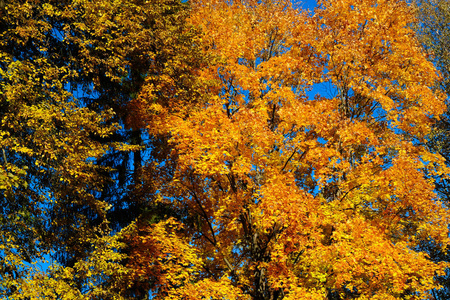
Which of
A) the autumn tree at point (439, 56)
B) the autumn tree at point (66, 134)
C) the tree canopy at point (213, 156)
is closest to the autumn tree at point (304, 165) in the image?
the tree canopy at point (213, 156)

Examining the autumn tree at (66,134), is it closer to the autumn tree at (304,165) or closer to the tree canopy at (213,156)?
the tree canopy at (213,156)

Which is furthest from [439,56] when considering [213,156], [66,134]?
[66,134]

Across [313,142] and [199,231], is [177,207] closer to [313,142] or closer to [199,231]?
[199,231]

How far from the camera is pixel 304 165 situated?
49.0ft

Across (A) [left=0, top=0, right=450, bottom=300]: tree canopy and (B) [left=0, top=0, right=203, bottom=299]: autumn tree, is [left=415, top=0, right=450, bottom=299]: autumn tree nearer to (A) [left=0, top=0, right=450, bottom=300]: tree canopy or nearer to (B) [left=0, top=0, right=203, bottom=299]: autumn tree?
(A) [left=0, top=0, right=450, bottom=300]: tree canopy

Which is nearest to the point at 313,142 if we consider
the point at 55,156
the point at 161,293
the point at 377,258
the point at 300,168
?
the point at 300,168

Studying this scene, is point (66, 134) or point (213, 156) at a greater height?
point (66, 134)

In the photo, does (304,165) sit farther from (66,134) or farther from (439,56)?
(439,56)

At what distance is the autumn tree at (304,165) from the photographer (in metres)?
12.4

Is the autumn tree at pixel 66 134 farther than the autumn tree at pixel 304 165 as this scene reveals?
No

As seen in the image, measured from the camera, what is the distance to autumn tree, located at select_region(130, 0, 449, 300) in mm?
12367

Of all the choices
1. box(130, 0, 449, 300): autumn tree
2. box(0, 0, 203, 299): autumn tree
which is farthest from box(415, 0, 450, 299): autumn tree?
box(0, 0, 203, 299): autumn tree

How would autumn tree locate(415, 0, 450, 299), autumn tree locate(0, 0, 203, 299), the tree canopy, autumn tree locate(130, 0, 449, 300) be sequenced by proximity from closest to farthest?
autumn tree locate(0, 0, 203, 299)
the tree canopy
autumn tree locate(130, 0, 449, 300)
autumn tree locate(415, 0, 450, 299)

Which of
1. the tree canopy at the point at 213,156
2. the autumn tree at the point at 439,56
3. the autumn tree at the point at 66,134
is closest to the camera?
the autumn tree at the point at 66,134
